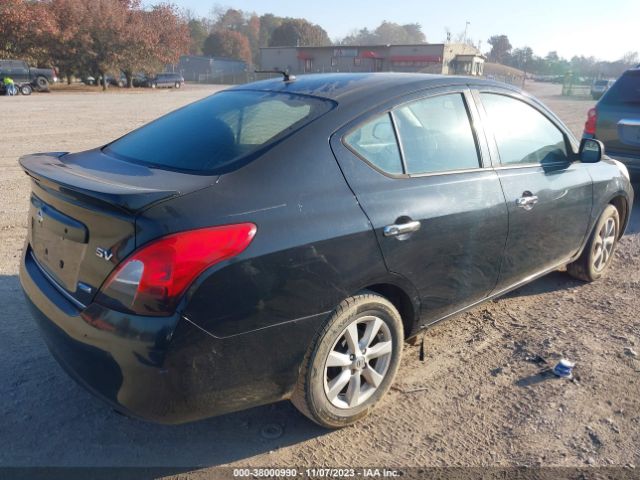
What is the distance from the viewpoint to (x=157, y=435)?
2648 millimetres

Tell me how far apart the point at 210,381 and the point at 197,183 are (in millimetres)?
835

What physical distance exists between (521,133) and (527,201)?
512 mm

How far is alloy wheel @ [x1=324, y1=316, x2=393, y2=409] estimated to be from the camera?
8.54 feet

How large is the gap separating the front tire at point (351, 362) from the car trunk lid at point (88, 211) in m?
0.90

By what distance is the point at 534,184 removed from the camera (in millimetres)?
3506

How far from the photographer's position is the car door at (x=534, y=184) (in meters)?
3.38

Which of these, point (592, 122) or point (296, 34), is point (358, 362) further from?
point (296, 34)

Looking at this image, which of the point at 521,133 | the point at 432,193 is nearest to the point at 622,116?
the point at 521,133

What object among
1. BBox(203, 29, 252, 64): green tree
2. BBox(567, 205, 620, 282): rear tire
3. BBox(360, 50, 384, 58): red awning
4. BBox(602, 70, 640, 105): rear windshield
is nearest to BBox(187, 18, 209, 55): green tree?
BBox(203, 29, 252, 64): green tree

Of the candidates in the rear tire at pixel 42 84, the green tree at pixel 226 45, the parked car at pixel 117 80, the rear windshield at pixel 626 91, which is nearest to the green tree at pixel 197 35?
the green tree at pixel 226 45

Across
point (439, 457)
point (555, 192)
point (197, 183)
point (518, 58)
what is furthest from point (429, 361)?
point (518, 58)

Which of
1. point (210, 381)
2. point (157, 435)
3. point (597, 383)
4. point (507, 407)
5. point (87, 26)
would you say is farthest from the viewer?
point (87, 26)

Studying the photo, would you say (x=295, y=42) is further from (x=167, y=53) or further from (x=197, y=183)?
(x=197, y=183)

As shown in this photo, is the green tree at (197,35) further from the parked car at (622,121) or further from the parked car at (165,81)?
the parked car at (622,121)
